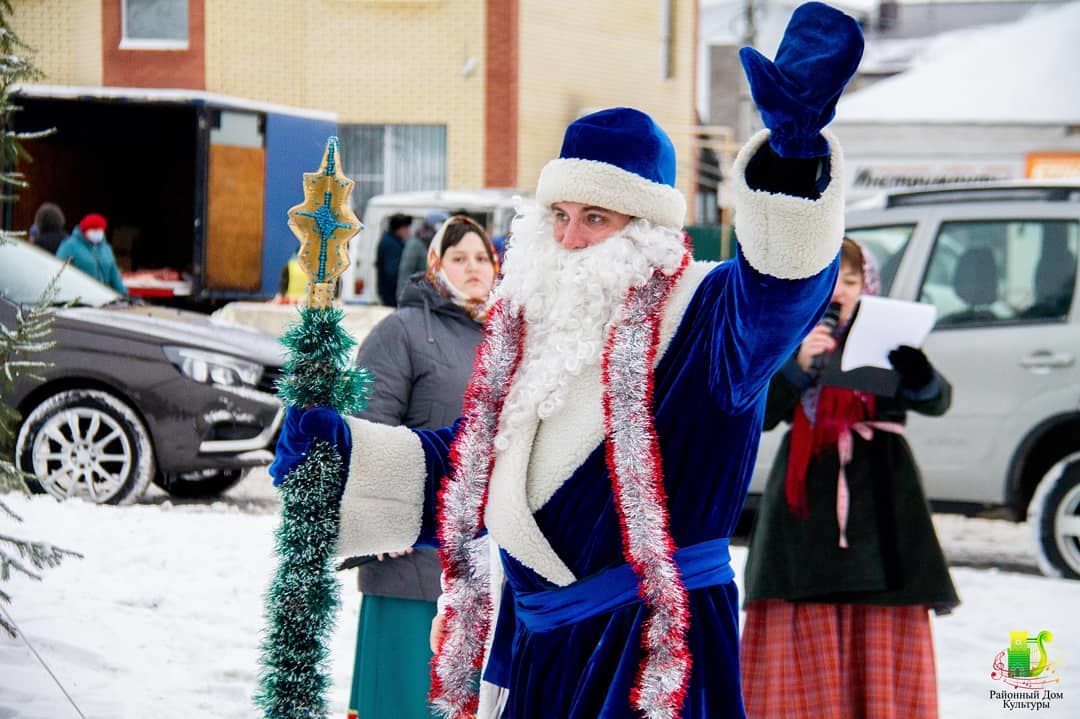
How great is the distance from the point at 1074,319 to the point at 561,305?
5158 millimetres

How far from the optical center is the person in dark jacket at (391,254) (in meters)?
13.0

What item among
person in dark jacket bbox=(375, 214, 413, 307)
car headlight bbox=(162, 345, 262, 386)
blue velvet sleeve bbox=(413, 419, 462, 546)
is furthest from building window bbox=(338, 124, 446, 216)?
blue velvet sleeve bbox=(413, 419, 462, 546)

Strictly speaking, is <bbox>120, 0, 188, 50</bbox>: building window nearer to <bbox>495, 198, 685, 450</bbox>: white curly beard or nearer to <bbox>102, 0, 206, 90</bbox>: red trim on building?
<bbox>102, 0, 206, 90</bbox>: red trim on building

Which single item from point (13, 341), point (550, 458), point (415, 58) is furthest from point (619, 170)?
point (415, 58)

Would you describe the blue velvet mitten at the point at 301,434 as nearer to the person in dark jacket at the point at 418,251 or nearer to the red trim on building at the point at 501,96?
the red trim on building at the point at 501,96

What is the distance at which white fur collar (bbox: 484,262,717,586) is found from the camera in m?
2.59

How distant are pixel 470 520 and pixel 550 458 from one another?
0.80 feet

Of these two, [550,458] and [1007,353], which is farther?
[1007,353]

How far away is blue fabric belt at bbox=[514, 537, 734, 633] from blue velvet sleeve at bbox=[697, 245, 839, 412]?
0.95ft

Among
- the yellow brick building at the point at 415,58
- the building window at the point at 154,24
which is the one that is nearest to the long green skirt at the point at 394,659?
the yellow brick building at the point at 415,58

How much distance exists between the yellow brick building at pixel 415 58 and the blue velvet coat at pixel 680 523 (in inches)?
130

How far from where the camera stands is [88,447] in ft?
25.2

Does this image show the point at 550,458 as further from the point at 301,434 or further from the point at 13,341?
the point at 13,341

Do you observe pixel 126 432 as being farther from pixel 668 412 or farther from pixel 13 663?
pixel 668 412
